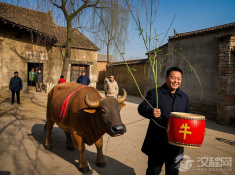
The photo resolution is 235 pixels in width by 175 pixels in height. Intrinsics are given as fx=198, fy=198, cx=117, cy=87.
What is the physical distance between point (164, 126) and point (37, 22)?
15.3m

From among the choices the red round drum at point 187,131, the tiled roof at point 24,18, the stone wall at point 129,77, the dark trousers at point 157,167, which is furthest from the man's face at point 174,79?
the stone wall at point 129,77

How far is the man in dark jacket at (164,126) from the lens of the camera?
8.07 feet

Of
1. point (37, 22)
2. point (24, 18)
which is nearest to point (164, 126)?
point (24, 18)

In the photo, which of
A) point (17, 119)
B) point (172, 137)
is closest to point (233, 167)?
point (172, 137)

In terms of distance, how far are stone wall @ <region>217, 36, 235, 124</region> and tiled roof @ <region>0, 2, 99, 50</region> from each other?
1041cm

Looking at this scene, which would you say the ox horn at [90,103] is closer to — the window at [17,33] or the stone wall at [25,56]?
the stone wall at [25,56]

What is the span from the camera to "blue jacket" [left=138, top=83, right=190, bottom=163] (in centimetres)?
246

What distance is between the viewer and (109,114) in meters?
3.09

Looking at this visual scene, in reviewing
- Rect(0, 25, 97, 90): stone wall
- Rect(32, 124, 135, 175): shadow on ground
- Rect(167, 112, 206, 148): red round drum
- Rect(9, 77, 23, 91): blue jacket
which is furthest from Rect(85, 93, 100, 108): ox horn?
Rect(0, 25, 97, 90): stone wall

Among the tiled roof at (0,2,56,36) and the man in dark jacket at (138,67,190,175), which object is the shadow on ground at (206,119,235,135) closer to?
the man in dark jacket at (138,67,190,175)

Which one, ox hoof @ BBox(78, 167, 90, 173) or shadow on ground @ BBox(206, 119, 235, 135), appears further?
shadow on ground @ BBox(206, 119, 235, 135)

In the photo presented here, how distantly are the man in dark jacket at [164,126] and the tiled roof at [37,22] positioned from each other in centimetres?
1127

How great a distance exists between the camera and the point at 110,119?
3.04 metres

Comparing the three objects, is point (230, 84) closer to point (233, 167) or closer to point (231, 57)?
point (231, 57)
